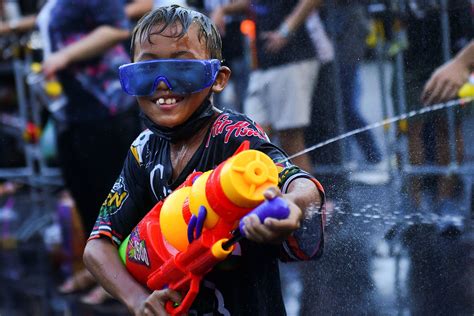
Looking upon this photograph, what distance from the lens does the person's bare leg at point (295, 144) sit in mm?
2259

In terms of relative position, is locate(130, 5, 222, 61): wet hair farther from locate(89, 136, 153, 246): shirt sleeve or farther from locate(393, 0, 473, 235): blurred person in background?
locate(393, 0, 473, 235): blurred person in background

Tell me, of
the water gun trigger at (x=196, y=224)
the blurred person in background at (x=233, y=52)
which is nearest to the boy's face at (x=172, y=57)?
the water gun trigger at (x=196, y=224)

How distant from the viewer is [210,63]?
6.26ft

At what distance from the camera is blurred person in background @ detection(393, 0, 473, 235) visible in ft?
6.59

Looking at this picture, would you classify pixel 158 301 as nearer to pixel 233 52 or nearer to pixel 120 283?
pixel 120 283

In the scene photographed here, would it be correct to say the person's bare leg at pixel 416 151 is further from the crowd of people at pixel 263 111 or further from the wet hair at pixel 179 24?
the wet hair at pixel 179 24

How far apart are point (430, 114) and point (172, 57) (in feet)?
2.23

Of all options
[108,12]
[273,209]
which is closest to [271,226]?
[273,209]

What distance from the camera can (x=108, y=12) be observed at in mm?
3943

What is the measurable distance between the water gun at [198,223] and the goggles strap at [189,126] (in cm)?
17

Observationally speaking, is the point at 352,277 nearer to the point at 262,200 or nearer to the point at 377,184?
the point at 377,184

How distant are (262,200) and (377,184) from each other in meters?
0.57

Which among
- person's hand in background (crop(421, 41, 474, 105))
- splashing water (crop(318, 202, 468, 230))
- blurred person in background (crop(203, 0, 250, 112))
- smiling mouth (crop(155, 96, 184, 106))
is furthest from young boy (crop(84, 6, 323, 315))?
blurred person in background (crop(203, 0, 250, 112))

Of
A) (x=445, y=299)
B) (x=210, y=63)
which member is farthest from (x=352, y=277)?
(x=210, y=63)
